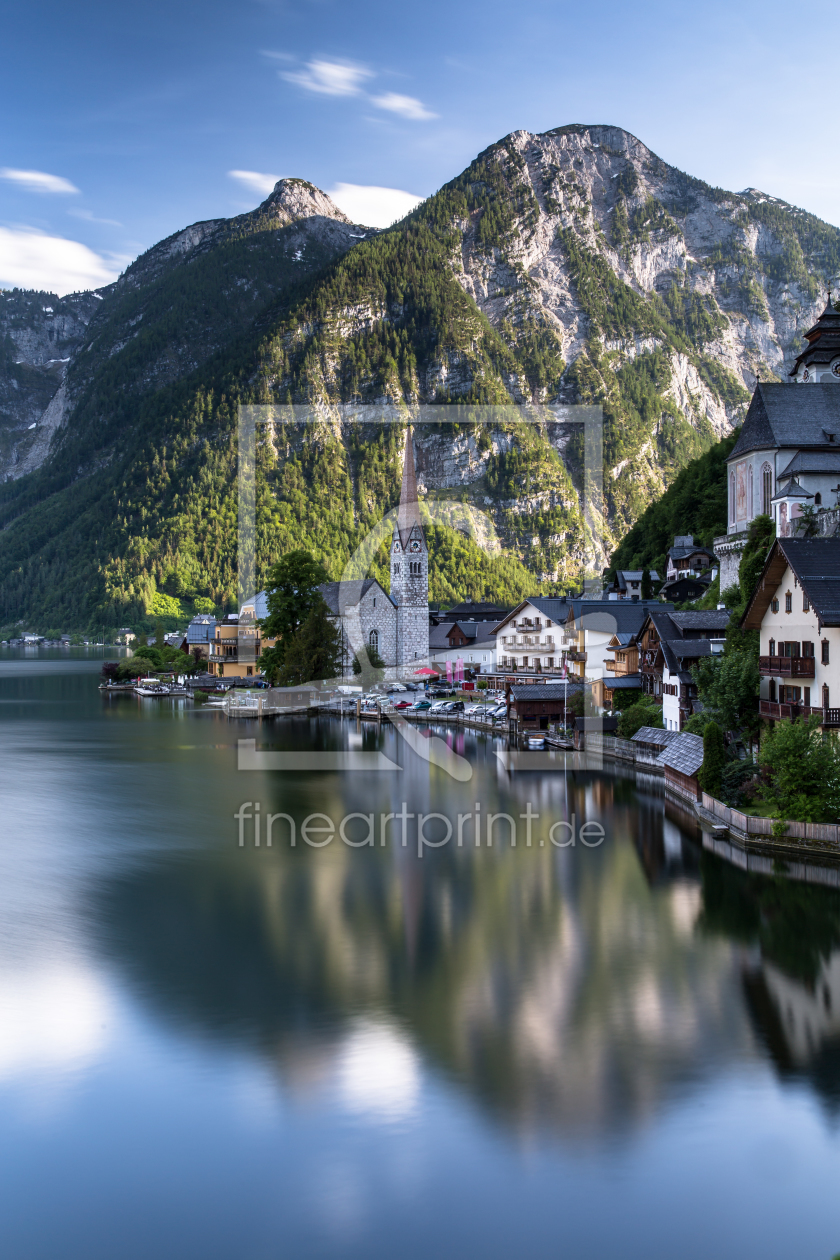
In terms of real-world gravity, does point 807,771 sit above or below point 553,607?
below

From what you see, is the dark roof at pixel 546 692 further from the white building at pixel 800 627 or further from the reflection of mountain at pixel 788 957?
the reflection of mountain at pixel 788 957

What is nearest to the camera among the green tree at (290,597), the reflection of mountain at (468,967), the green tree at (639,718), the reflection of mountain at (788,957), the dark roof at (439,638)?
the reflection of mountain at (468,967)

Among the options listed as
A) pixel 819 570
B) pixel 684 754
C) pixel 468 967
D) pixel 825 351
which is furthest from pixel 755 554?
pixel 825 351

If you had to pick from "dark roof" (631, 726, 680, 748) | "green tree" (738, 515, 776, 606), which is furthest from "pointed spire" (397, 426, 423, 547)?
"green tree" (738, 515, 776, 606)

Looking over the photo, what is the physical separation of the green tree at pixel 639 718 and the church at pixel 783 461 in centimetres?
Answer: 972

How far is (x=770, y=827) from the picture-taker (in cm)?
2594

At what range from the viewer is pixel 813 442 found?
47.5 metres

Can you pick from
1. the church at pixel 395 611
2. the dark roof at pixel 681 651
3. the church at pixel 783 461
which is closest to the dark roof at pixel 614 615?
the church at pixel 783 461

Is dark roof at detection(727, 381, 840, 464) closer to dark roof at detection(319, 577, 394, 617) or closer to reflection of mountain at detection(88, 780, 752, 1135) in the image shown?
reflection of mountain at detection(88, 780, 752, 1135)

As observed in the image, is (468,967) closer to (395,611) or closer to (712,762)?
(712,762)

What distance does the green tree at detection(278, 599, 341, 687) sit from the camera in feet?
238

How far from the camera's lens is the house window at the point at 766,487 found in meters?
48.4

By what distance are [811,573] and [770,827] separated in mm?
7457

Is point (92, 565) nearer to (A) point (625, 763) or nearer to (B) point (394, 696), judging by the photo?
(B) point (394, 696)
